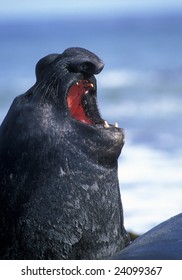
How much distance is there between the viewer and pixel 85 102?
1074 centimetres

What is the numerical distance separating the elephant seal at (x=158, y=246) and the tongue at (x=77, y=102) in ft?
3.10

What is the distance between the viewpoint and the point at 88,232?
10406 mm

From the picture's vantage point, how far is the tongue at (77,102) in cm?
1073

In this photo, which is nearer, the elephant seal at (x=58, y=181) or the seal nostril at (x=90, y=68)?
the elephant seal at (x=58, y=181)

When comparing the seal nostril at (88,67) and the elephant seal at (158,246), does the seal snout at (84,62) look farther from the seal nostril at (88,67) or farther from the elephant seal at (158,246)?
the elephant seal at (158,246)

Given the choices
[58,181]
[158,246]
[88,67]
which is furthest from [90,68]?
[158,246]

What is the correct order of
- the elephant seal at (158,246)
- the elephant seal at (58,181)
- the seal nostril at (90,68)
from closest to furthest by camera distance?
the elephant seal at (158,246) → the elephant seal at (58,181) → the seal nostril at (90,68)

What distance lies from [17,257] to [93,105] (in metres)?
1.24

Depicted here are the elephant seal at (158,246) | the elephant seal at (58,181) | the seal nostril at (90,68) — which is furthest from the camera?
the seal nostril at (90,68)

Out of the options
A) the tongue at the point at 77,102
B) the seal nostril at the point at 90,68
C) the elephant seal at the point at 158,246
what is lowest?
the elephant seal at the point at 158,246

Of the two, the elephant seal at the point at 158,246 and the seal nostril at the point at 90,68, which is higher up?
the seal nostril at the point at 90,68

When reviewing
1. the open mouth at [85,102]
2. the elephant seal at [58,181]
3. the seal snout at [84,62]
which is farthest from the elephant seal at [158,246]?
the seal snout at [84,62]

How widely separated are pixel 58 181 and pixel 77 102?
27.2 inches
